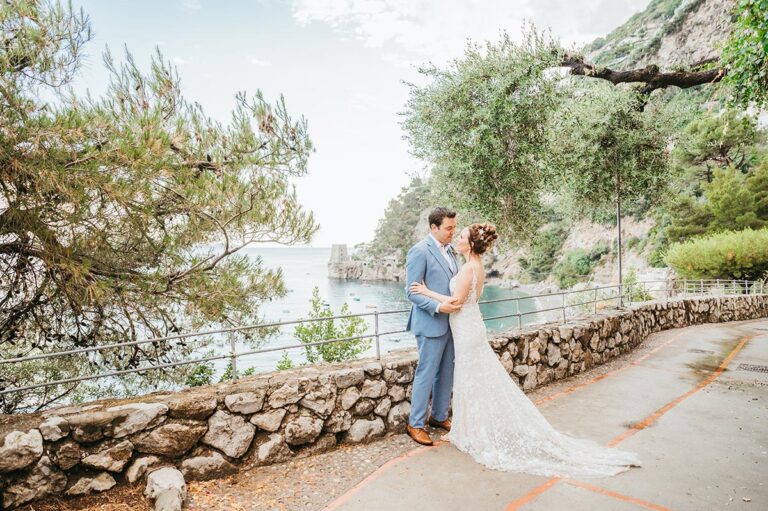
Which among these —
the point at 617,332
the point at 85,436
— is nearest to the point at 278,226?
the point at 85,436

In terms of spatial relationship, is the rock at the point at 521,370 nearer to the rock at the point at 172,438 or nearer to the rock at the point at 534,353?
the rock at the point at 534,353

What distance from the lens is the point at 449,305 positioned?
→ 12.9ft

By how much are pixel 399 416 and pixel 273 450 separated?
4.42 ft

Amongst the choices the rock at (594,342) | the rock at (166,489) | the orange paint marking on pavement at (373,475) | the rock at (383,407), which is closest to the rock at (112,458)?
the rock at (166,489)

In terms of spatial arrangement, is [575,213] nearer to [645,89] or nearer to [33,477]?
[645,89]

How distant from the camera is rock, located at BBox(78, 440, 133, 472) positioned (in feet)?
10.2

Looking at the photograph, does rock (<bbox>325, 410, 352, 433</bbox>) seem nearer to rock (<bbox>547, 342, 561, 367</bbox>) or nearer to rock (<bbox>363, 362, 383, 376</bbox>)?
rock (<bbox>363, 362, 383, 376</bbox>)

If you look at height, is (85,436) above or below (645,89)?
below

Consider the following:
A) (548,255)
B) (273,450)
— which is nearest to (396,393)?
(273,450)

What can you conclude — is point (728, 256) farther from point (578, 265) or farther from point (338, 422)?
point (578, 265)

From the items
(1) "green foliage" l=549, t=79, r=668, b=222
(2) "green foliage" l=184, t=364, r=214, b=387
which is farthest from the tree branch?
(2) "green foliage" l=184, t=364, r=214, b=387

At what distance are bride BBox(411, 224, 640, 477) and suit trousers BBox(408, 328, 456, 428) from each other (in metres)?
0.18

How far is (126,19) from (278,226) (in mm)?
4394

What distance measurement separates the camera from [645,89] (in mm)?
11539
